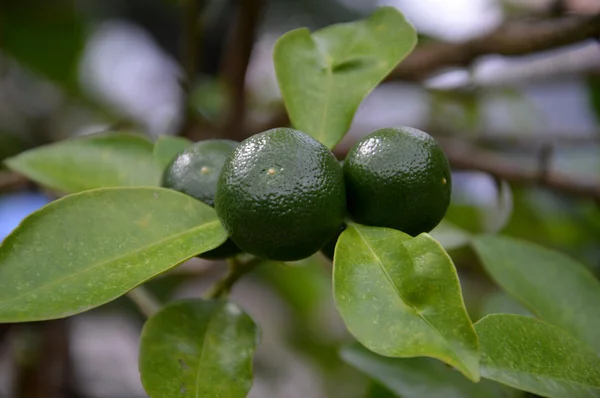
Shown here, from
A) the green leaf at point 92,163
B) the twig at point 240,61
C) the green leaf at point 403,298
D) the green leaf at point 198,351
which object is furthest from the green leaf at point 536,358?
the twig at point 240,61

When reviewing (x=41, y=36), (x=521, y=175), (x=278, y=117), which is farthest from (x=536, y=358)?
(x=41, y=36)

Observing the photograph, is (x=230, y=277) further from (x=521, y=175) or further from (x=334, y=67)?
(x=521, y=175)

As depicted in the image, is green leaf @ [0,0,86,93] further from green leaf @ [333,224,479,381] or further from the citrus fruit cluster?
green leaf @ [333,224,479,381]

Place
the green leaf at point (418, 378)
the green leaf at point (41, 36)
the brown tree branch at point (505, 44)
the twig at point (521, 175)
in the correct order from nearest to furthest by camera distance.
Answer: the green leaf at point (418, 378), the brown tree branch at point (505, 44), the twig at point (521, 175), the green leaf at point (41, 36)

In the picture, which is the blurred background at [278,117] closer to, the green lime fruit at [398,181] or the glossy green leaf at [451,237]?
the glossy green leaf at [451,237]

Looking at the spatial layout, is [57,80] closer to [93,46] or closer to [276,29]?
[93,46]
